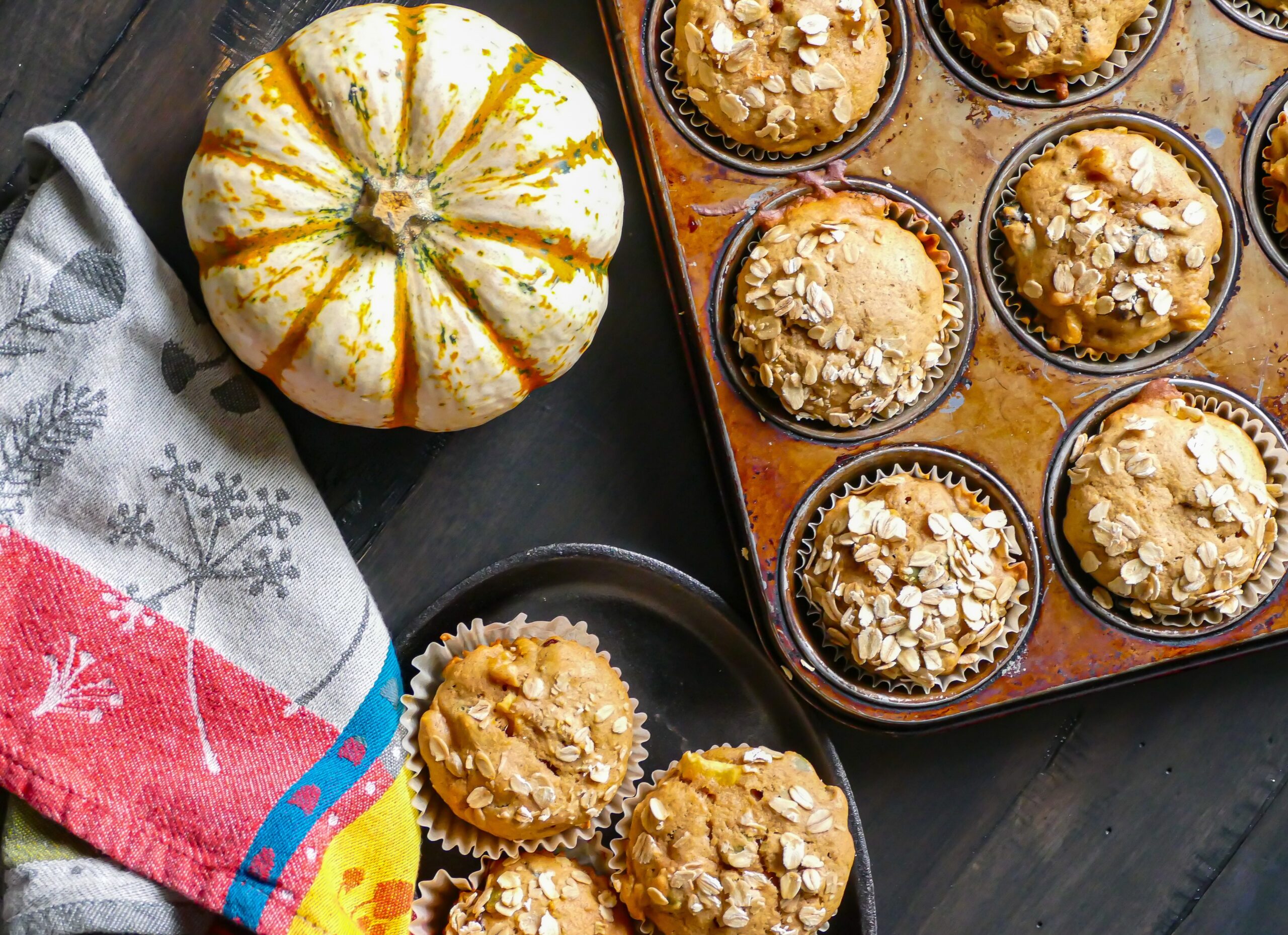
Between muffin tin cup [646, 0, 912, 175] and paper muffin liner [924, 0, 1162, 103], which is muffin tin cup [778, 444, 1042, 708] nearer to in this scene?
muffin tin cup [646, 0, 912, 175]

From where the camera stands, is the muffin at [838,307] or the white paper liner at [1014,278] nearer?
the muffin at [838,307]

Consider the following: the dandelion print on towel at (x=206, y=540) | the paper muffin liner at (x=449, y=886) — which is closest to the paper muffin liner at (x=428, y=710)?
the paper muffin liner at (x=449, y=886)

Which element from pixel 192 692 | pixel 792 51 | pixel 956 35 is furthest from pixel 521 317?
pixel 956 35

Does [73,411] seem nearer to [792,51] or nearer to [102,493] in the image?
[102,493]

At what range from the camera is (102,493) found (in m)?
1.80

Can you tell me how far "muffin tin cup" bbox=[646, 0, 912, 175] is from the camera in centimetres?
193

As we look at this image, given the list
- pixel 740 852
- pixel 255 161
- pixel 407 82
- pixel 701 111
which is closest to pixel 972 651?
pixel 740 852

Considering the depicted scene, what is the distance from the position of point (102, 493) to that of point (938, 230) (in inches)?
64.2

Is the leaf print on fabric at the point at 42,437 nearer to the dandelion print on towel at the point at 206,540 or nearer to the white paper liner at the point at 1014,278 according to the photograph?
the dandelion print on towel at the point at 206,540

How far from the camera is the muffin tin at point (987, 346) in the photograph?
1944 mm

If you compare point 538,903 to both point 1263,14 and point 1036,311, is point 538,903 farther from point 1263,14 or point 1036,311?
point 1263,14

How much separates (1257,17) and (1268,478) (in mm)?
947

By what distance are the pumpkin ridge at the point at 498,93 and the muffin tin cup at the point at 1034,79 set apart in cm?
81

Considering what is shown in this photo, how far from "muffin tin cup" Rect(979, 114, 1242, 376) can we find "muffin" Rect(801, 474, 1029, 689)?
372mm
